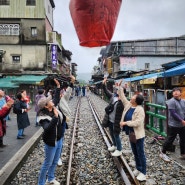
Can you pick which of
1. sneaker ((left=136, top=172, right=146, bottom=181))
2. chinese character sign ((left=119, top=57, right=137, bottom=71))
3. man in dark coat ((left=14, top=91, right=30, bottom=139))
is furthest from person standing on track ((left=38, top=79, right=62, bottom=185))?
chinese character sign ((left=119, top=57, right=137, bottom=71))

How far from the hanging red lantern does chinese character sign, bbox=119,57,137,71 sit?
2976 cm

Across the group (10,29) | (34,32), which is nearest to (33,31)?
(34,32)

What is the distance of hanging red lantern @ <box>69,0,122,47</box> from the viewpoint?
1952 millimetres

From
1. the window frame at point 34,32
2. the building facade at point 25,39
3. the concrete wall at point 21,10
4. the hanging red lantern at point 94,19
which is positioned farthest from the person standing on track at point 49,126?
the window frame at point 34,32

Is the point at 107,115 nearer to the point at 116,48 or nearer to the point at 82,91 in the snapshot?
the point at 116,48

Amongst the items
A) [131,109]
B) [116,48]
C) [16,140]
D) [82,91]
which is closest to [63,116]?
[131,109]

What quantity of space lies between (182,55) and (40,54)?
56.3 ft

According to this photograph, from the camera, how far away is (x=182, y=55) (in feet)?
105

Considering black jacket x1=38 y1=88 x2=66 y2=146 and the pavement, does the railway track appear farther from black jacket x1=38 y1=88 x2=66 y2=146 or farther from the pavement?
black jacket x1=38 y1=88 x2=66 y2=146

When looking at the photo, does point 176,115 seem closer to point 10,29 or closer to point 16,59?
point 16,59

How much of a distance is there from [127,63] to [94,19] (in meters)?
30.7

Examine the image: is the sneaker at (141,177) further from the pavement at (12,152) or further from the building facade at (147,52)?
the building facade at (147,52)

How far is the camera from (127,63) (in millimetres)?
32250

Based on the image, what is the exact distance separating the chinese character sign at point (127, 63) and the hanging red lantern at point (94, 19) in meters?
29.8
